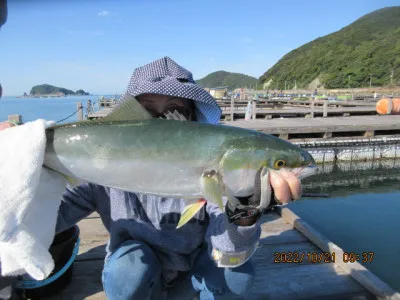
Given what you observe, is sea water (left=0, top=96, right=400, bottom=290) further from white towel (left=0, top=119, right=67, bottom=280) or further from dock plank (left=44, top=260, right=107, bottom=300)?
white towel (left=0, top=119, right=67, bottom=280)

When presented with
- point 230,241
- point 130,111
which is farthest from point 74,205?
point 230,241

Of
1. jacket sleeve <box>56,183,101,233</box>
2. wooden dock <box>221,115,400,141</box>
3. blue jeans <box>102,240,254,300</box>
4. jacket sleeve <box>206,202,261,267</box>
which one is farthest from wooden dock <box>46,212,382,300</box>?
wooden dock <box>221,115,400,141</box>

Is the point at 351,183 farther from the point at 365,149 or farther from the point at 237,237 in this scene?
the point at 237,237

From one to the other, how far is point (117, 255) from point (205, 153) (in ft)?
3.36

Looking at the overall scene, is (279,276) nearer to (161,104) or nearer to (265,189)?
(265,189)

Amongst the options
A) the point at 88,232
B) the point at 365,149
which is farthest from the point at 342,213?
the point at 88,232

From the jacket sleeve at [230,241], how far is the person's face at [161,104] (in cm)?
85

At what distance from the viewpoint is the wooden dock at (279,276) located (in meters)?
3.15

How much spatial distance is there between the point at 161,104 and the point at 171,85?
0.21 metres

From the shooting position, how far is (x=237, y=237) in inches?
81.9

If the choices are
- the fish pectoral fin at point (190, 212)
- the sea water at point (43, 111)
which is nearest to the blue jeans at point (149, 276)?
the fish pectoral fin at point (190, 212)

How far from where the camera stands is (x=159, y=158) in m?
1.79

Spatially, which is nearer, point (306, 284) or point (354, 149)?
point (306, 284)

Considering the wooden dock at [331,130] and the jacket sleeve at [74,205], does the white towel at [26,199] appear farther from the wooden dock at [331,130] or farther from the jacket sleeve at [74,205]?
the wooden dock at [331,130]
